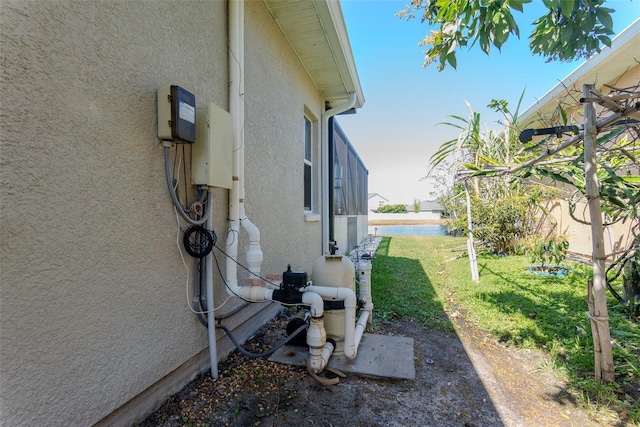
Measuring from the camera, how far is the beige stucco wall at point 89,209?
125 cm

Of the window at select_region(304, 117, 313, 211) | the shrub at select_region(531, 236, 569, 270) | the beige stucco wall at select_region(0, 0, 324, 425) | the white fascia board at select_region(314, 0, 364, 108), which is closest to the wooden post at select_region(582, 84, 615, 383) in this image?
the white fascia board at select_region(314, 0, 364, 108)

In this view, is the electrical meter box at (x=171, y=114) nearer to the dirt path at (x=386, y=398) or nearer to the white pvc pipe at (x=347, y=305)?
the white pvc pipe at (x=347, y=305)

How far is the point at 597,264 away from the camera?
242 cm

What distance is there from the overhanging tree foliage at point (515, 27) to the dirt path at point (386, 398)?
8.61 ft

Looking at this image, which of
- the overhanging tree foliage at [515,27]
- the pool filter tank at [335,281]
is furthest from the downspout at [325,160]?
the overhanging tree foliage at [515,27]

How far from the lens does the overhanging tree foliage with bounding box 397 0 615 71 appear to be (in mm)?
2040

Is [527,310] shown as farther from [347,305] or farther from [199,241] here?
[199,241]

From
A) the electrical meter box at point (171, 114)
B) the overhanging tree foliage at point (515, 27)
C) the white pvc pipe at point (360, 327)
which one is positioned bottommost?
the white pvc pipe at point (360, 327)

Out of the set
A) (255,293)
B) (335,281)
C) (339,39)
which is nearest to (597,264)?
(335,281)

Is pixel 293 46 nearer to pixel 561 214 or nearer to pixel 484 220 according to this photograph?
pixel 484 220

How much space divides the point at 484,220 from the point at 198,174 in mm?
8990

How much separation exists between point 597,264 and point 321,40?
4096 mm

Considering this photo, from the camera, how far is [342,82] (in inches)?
221

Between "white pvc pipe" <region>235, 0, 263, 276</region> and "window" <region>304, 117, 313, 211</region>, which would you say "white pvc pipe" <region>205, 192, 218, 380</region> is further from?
"window" <region>304, 117, 313, 211</region>
